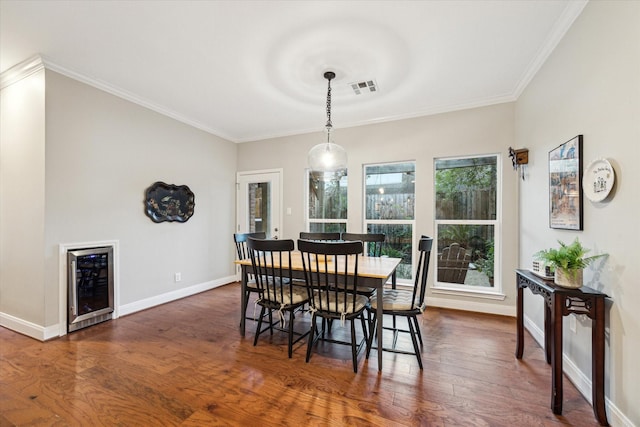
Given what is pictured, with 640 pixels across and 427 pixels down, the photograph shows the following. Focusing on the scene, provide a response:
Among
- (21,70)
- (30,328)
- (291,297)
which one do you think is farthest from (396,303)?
(21,70)

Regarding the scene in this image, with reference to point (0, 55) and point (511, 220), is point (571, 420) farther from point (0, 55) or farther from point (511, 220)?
point (0, 55)

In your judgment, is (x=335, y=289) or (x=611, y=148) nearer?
(x=611, y=148)

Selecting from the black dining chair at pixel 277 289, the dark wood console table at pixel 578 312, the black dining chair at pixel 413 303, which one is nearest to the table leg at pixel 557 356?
the dark wood console table at pixel 578 312

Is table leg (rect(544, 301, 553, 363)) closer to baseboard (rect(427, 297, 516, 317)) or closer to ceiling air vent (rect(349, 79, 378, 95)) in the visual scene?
baseboard (rect(427, 297, 516, 317))

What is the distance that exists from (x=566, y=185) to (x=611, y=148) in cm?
53

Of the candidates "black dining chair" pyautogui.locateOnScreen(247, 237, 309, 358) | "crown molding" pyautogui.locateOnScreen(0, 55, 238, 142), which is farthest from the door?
"black dining chair" pyautogui.locateOnScreen(247, 237, 309, 358)

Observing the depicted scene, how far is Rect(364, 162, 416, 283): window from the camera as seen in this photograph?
393 centimetres

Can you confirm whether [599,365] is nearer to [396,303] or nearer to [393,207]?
[396,303]

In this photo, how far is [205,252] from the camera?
447cm

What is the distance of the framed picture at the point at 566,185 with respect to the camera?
1954 millimetres

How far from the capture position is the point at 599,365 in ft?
5.22

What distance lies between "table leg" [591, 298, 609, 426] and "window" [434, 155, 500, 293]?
1953 mm

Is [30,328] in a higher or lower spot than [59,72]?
lower

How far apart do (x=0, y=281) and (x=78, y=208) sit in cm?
129
